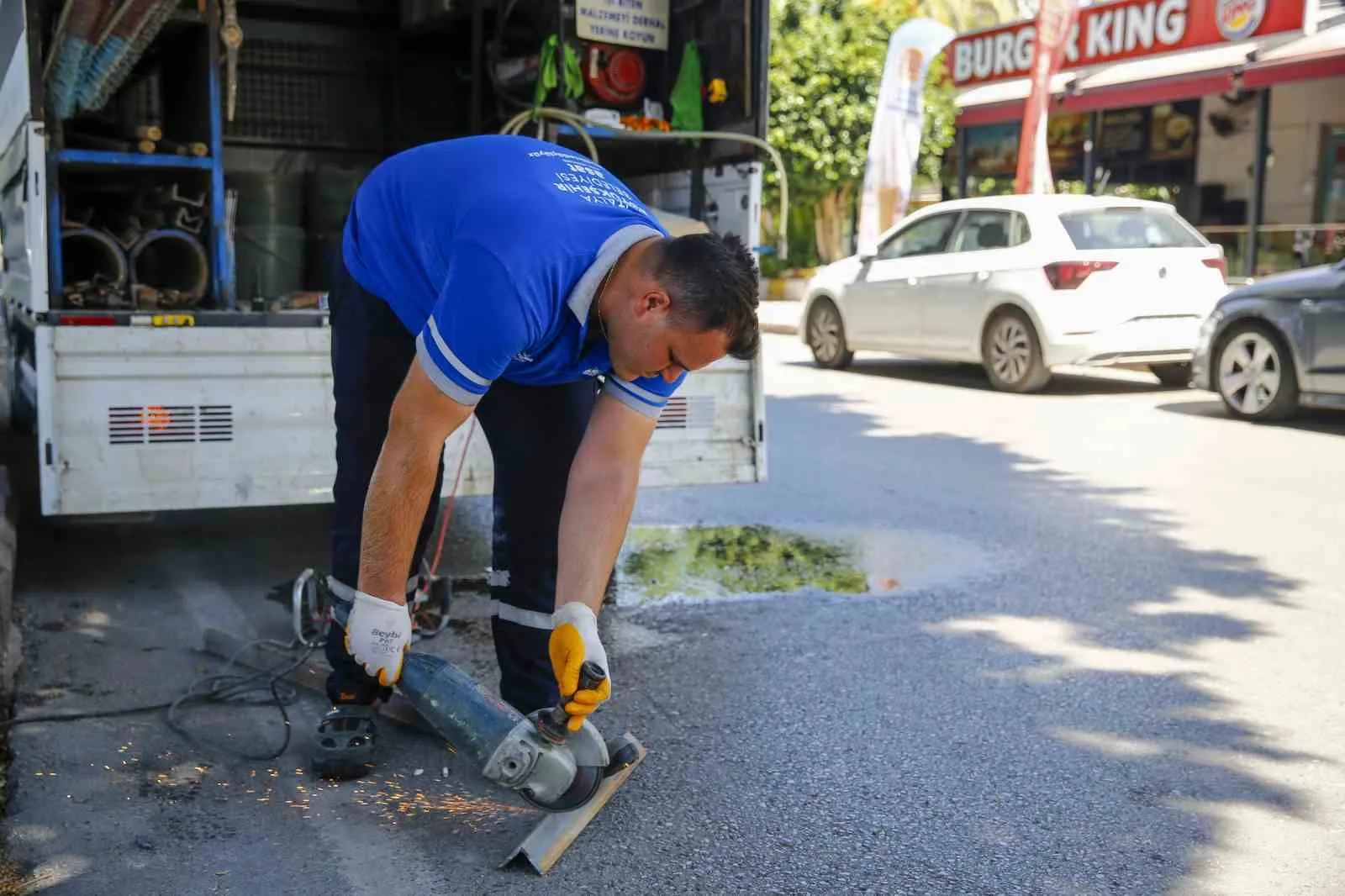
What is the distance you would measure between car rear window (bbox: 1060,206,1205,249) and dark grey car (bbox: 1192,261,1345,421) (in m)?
1.27

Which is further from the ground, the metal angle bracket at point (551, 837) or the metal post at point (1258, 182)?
the metal post at point (1258, 182)

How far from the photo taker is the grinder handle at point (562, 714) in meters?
2.94

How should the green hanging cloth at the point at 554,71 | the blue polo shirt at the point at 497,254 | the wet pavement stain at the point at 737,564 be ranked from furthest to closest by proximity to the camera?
the green hanging cloth at the point at 554,71, the wet pavement stain at the point at 737,564, the blue polo shirt at the point at 497,254

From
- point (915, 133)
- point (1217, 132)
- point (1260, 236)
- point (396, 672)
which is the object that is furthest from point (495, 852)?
point (1217, 132)

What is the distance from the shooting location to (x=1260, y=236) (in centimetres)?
1855

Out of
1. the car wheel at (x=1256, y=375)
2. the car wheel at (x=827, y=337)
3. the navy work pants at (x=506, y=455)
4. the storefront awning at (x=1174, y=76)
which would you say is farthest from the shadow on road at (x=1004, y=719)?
the storefront awning at (x=1174, y=76)

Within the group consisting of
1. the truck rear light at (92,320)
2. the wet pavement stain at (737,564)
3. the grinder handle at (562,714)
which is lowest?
the wet pavement stain at (737,564)

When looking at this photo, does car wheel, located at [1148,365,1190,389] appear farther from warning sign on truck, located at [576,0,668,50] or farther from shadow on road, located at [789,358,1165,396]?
warning sign on truck, located at [576,0,668,50]

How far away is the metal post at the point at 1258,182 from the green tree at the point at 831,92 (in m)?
5.73

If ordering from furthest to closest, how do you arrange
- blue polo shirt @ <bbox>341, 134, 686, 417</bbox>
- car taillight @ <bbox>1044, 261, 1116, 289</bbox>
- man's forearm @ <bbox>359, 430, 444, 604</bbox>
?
1. car taillight @ <bbox>1044, 261, 1116, 289</bbox>
2. man's forearm @ <bbox>359, 430, 444, 604</bbox>
3. blue polo shirt @ <bbox>341, 134, 686, 417</bbox>

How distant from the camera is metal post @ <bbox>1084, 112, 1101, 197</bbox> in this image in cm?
2175

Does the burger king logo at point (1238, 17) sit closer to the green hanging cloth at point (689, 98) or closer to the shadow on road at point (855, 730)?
the shadow on road at point (855, 730)

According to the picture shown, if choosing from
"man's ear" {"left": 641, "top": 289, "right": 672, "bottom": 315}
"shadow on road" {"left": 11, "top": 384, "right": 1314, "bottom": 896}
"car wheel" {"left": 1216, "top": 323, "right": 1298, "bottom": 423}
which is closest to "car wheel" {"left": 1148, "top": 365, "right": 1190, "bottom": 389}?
"car wheel" {"left": 1216, "top": 323, "right": 1298, "bottom": 423}

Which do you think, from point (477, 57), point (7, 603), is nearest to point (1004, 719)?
point (7, 603)
